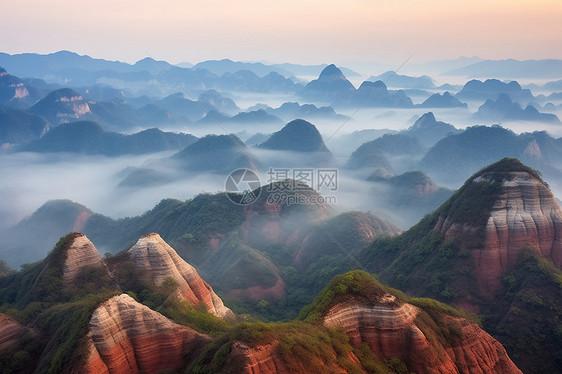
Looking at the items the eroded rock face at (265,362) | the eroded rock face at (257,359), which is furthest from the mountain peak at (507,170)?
the eroded rock face at (257,359)

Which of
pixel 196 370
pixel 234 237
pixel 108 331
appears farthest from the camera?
pixel 234 237

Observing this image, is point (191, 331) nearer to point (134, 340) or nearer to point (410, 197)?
point (134, 340)

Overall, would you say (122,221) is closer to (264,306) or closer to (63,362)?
(264,306)

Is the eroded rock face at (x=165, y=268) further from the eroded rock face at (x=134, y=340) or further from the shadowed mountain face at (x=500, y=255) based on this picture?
the shadowed mountain face at (x=500, y=255)

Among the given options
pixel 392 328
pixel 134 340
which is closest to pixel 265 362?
pixel 134 340

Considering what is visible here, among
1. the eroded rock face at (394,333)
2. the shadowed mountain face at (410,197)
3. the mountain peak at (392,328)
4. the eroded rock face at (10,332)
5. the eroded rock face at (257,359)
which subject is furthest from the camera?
the shadowed mountain face at (410,197)

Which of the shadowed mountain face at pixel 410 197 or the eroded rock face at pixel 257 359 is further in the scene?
the shadowed mountain face at pixel 410 197

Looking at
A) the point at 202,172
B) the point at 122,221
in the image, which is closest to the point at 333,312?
the point at 122,221

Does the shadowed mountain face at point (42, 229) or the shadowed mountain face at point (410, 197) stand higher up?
the shadowed mountain face at point (410, 197)
